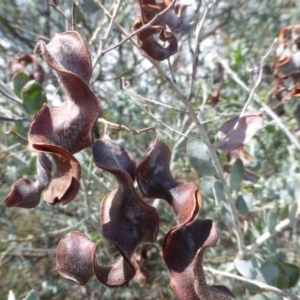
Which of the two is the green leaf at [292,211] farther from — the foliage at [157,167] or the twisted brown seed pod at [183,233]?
the twisted brown seed pod at [183,233]

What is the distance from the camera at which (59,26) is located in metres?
3.04

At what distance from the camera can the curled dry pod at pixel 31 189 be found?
0.70 meters

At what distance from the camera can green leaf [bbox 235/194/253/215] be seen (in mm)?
1004

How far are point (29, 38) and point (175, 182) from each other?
2.84 metres

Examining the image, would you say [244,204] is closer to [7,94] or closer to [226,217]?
[226,217]

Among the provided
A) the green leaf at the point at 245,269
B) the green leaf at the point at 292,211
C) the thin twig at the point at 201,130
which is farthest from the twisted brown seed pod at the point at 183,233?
the green leaf at the point at 292,211

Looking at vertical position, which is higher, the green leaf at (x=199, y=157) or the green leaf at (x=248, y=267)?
the green leaf at (x=199, y=157)

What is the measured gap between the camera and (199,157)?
0.90 meters

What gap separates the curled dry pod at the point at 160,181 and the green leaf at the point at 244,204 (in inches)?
16.8

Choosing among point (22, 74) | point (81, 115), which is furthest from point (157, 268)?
point (81, 115)

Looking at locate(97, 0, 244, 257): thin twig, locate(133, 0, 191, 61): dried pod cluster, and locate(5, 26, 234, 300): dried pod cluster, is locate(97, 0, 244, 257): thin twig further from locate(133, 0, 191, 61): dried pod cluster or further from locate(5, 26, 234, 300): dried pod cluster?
locate(5, 26, 234, 300): dried pod cluster

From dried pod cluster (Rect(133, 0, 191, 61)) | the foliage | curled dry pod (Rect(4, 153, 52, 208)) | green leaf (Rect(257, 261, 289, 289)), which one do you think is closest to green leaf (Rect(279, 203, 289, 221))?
the foliage

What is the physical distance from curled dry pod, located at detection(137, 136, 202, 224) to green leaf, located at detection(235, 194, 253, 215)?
1.40 ft

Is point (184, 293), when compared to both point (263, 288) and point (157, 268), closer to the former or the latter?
point (263, 288)
